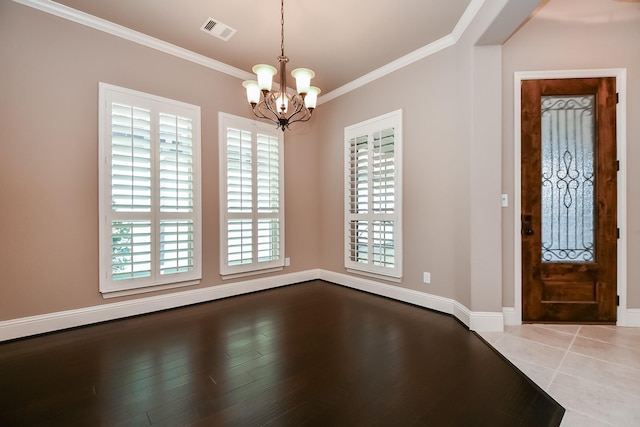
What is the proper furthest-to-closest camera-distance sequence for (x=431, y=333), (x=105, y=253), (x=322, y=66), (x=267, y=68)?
(x=322, y=66), (x=105, y=253), (x=431, y=333), (x=267, y=68)

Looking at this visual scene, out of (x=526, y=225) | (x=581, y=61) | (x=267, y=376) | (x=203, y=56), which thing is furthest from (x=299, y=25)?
(x=267, y=376)

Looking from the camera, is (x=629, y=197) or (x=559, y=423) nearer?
(x=559, y=423)

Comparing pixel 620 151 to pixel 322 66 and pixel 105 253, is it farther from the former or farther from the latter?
pixel 105 253

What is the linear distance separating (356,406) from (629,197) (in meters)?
3.28

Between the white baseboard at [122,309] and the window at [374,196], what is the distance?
131 centimetres

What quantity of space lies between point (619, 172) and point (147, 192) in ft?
15.8

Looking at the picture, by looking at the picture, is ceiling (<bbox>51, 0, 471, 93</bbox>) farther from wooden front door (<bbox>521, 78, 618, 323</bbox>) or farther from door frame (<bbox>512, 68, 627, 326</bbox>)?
wooden front door (<bbox>521, 78, 618, 323</bbox>)

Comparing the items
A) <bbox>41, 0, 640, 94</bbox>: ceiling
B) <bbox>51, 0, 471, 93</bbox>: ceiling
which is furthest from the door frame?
<bbox>51, 0, 471, 93</bbox>: ceiling

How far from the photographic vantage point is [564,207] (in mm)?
2883

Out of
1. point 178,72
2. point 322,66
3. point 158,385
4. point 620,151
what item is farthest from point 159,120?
point 620,151

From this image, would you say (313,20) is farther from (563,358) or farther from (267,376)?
(563,358)

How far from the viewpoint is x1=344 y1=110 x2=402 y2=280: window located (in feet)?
12.1

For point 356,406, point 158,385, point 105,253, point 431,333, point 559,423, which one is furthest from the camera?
point 105,253

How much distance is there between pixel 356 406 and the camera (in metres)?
1.67
